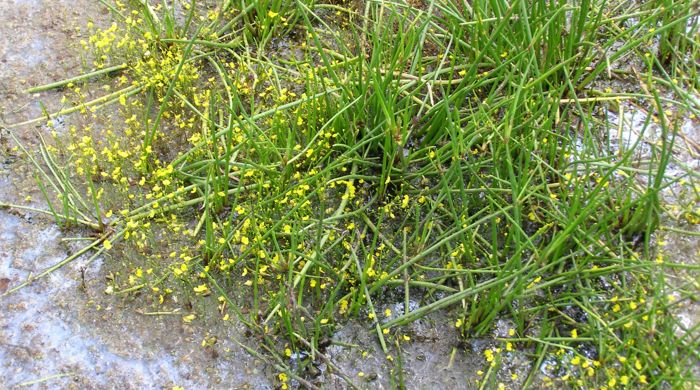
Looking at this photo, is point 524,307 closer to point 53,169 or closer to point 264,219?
point 264,219

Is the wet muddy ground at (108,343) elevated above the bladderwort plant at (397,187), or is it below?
below

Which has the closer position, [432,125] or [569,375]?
[569,375]

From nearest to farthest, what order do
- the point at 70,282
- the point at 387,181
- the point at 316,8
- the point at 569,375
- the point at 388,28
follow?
the point at 569,375
the point at 70,282
the point at 387,181
the point at 388,28
the point at 316,8

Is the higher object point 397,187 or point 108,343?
point 397,187

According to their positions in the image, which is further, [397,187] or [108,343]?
[397,187]

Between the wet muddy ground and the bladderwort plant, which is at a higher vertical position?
the bladderwort plant

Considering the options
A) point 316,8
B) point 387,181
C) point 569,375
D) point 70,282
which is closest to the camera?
point 569,375

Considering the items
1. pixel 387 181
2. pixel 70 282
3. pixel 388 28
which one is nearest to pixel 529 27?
pixel 388 28

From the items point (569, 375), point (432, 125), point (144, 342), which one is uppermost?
point (432, 125)
